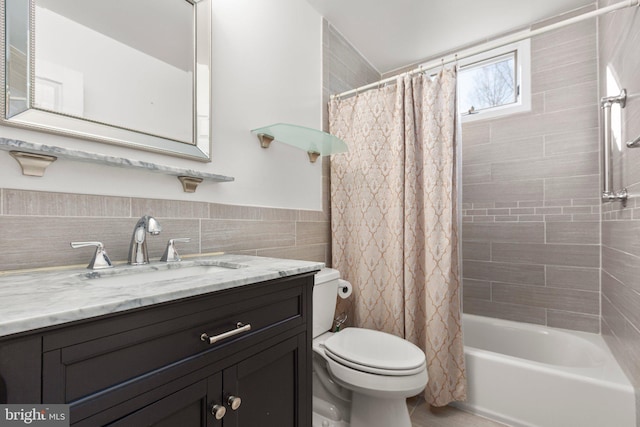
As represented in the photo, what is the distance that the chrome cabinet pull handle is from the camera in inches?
29.5

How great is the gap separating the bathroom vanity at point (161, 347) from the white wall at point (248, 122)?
1.07 ft

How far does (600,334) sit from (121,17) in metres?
3.10

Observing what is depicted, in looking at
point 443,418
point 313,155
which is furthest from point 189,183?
point 443,418

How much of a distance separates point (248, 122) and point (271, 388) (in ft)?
4.05

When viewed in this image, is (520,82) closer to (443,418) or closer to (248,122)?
(248,122)

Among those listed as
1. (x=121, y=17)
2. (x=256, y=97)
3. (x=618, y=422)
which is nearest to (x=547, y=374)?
(x=618, y=422)

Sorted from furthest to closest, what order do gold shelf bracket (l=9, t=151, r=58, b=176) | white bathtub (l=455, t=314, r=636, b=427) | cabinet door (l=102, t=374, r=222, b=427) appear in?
white bathtub (l=455, t=314, r=636, b=427), gold shelf bracket (l=9, t=151, r=58, b=176), cabinet door (l=102, t=374, r=222, b=427)

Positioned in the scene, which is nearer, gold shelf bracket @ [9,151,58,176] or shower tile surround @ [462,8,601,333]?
gold shelf bracket @ [9,151,58,176]

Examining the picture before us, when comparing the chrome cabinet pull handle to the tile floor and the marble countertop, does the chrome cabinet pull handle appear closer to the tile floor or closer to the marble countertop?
the marble countertop

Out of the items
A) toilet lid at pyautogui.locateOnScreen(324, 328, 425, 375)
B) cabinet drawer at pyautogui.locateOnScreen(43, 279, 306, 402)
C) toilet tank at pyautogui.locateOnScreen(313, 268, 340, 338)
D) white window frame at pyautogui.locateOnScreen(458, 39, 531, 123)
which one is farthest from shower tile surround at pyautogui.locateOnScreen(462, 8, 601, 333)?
cabinet drawer at pyautogui.locateOnScreen(43, 279, 306, 402)

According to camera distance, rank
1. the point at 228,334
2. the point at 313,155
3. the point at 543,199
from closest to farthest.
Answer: the point at 228,334 < the point at 313,155 < the point at 543,199

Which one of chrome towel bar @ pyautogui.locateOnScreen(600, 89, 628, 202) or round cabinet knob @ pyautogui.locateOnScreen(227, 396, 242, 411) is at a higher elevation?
chrome towel bar @ pyautogui.locateOnScreen(600, 89, 628, 202)

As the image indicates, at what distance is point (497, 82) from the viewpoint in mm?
2438

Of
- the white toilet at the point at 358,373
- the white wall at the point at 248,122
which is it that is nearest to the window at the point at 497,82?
the white wall at the point at 248,122
